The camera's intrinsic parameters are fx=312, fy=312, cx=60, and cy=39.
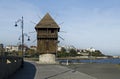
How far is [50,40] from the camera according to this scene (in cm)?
7200

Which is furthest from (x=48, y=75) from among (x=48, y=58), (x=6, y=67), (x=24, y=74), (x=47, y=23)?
(x=47, y=23)

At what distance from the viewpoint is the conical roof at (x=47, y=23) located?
74688mm

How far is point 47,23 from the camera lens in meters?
76.2

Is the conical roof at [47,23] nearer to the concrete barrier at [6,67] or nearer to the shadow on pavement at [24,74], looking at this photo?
the shadow on pavement at [24,74]

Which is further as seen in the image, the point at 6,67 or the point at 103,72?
the point at 103,72

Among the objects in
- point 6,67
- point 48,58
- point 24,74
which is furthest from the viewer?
point 48,58

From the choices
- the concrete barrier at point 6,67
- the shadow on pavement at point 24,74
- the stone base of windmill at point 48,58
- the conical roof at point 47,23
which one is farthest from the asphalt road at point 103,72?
the conical roof at point 47,23

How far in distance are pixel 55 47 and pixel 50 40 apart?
7.08 ft

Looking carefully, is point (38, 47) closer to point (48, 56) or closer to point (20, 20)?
point (48, 56)

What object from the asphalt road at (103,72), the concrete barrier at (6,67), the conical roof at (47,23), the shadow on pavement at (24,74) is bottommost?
the asphalt road at (103,72)

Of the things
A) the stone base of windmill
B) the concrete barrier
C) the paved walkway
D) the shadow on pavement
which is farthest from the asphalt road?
the stone base of windmill

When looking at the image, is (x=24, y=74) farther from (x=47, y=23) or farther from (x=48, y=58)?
(x=47, y=23)

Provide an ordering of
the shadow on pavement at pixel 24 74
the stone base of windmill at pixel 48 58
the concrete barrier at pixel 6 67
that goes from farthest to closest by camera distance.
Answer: the stone base of windmill at pixel 48 58 → the shadow on pavement at pixel 24 74 → the concrete barrier at pixel 6 67

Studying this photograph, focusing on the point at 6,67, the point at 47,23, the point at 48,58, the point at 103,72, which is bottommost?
the point at 103,72
